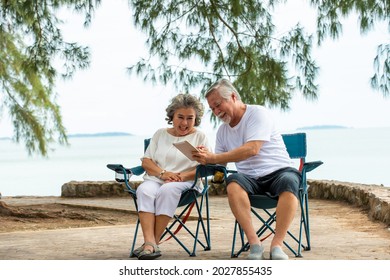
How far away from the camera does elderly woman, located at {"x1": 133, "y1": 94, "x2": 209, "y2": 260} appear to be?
3.88 metres

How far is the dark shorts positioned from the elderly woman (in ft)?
0.93

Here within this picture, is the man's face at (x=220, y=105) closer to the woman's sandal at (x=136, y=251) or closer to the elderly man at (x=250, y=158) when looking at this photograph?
the elderly man at (x=250, y=158)

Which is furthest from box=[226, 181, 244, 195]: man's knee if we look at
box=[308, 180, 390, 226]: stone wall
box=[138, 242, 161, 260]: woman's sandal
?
box=[308, 180, 390, 226]: stone wall

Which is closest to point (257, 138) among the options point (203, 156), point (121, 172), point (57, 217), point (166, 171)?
point (203, 156)

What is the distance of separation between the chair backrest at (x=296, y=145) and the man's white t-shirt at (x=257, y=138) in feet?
1.35

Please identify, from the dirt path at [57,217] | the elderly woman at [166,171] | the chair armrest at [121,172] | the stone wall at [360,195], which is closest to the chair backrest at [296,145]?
the elderly woman at [166,171]

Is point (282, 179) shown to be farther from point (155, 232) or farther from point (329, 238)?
point (329, 238)

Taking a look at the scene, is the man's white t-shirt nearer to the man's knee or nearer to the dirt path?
the man's knee

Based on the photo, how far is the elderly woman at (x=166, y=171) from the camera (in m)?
3.88

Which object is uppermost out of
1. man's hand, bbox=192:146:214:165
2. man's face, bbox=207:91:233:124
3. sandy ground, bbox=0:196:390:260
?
man's face, bbox=207:91:233:124

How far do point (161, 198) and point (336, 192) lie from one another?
144 inches

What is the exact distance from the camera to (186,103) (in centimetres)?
402
